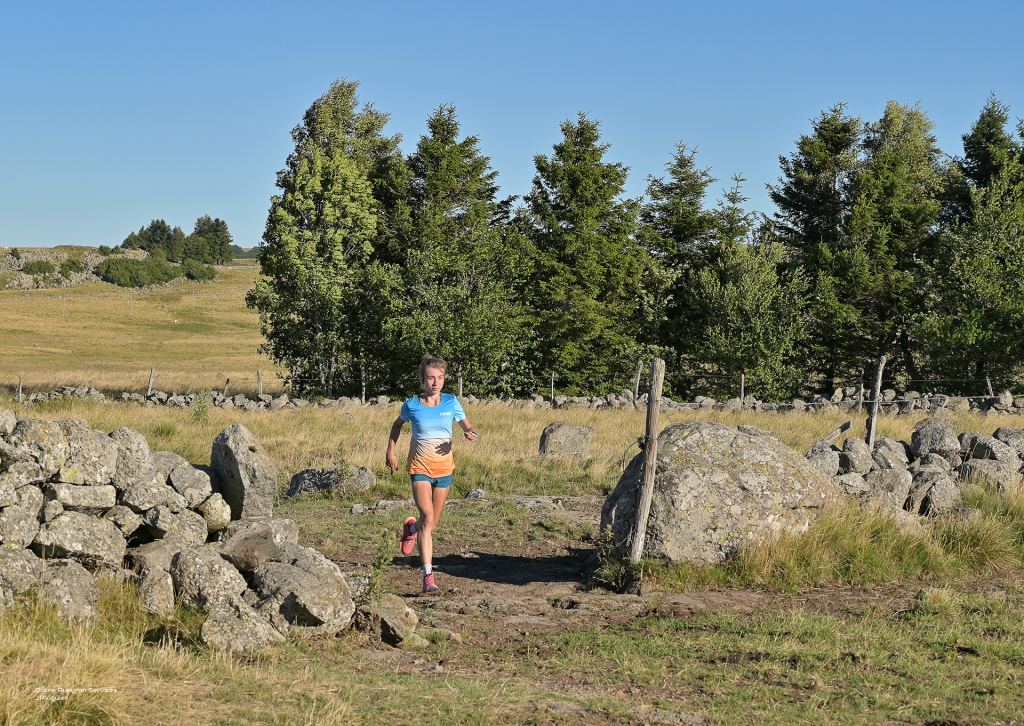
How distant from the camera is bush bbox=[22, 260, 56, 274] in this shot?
112625mm

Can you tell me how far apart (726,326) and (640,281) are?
4266 mm

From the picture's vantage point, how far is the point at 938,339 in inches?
1302

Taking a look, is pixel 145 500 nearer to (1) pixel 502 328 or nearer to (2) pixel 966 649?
(2) pixel 966 649

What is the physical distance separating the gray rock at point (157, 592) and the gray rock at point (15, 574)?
79cm

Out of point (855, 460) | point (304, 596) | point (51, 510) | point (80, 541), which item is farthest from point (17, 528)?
point (855, 460)

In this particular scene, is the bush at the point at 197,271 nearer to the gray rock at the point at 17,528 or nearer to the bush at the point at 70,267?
the bush at the point at 70,267

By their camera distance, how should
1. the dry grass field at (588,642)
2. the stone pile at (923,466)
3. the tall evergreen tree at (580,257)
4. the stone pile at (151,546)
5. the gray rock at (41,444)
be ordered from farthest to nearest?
1. the tall evergreen tree at (580,257)
2. the stone pile at (923,466)
3. the gray rock at (41,444)
4. the stone pile at (151,546)
5. the dry grass field at (588,642)

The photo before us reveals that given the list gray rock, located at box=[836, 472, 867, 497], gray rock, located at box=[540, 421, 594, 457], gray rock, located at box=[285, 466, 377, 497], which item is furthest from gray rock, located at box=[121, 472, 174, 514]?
gray rock, located at box=[540, 421, 594, 457]

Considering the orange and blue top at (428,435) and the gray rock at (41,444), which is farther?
the orange and blue top at (428,435)

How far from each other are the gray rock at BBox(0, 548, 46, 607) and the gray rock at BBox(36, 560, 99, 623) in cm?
7

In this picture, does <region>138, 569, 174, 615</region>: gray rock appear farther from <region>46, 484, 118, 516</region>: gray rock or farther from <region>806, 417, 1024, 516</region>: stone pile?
<region>806, 417, 1024, 516</region>: stone pile

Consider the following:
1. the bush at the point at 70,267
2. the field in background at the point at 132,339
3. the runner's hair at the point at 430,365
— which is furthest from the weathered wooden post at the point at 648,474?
the bush at the point at 70,267

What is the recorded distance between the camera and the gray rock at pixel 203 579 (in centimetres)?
729

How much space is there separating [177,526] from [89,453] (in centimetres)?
111
